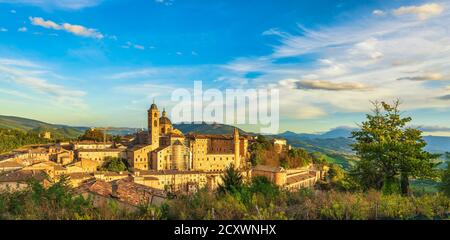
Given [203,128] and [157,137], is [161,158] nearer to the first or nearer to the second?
[157,137]

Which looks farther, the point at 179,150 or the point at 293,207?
the point at 179,150

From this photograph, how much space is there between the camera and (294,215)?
5.70m

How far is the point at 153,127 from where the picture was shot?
5609 cm

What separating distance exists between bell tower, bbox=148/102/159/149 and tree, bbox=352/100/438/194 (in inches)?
1759

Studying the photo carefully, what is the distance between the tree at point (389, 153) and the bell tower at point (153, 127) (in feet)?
147

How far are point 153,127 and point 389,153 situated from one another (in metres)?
47.7

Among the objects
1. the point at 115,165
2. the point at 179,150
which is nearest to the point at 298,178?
the point at 179,150

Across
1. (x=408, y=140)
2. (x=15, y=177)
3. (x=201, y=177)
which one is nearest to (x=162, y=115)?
(x=201, y=177)

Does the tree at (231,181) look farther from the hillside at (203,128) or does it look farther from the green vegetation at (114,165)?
the hillside at (203,128)

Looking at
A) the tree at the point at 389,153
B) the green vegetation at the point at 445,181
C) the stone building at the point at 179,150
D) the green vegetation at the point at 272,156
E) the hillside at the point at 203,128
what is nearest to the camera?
the tree at the point at 389,153

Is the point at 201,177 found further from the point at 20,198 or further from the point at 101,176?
the point at 20,198

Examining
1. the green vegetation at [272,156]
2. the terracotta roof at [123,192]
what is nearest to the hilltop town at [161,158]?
the green vegetation at [272,156]

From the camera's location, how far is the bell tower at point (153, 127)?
55156mm
